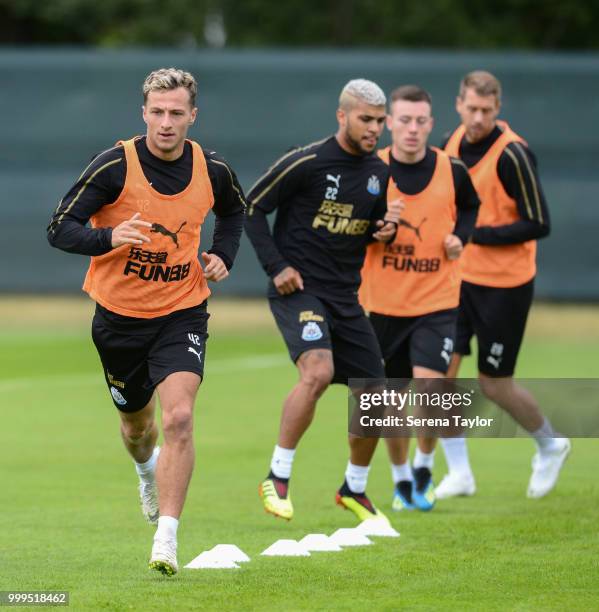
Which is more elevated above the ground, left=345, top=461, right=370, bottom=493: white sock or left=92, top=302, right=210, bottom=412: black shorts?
left=92, top=302, right=210, bottom=412: black shorts

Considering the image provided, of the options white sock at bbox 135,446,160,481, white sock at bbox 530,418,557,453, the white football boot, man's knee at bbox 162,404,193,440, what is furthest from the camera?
white sock at bbox 530,418,557,453

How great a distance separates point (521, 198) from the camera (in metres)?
10.4

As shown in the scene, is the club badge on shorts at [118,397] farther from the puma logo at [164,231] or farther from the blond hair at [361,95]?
the blond hair at [361,95]

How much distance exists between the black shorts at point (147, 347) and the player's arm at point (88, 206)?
20.4 inches

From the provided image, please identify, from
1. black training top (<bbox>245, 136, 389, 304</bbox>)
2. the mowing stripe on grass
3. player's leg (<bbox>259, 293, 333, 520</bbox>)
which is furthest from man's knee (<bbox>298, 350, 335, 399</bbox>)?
the mowing stripe on grass

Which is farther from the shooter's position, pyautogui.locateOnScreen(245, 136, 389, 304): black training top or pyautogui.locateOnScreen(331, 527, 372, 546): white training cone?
pyautogui.locateOnScreen(245, 136, 389, 304): black training top

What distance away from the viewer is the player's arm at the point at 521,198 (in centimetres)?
1032

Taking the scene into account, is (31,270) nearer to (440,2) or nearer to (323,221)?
(440,2)

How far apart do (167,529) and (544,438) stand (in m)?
4.19

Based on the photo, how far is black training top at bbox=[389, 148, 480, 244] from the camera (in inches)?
388

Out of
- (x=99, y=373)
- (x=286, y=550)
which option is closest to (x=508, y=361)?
(x=286, y=550)

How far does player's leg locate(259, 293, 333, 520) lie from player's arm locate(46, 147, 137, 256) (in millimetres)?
1774

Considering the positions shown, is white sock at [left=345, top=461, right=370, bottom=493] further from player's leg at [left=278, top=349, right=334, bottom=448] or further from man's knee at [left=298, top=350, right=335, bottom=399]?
man's knee at [left=298, top=350, right=335, bottom=399]

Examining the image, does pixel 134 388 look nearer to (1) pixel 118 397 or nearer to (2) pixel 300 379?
(1) pixel 118 397
